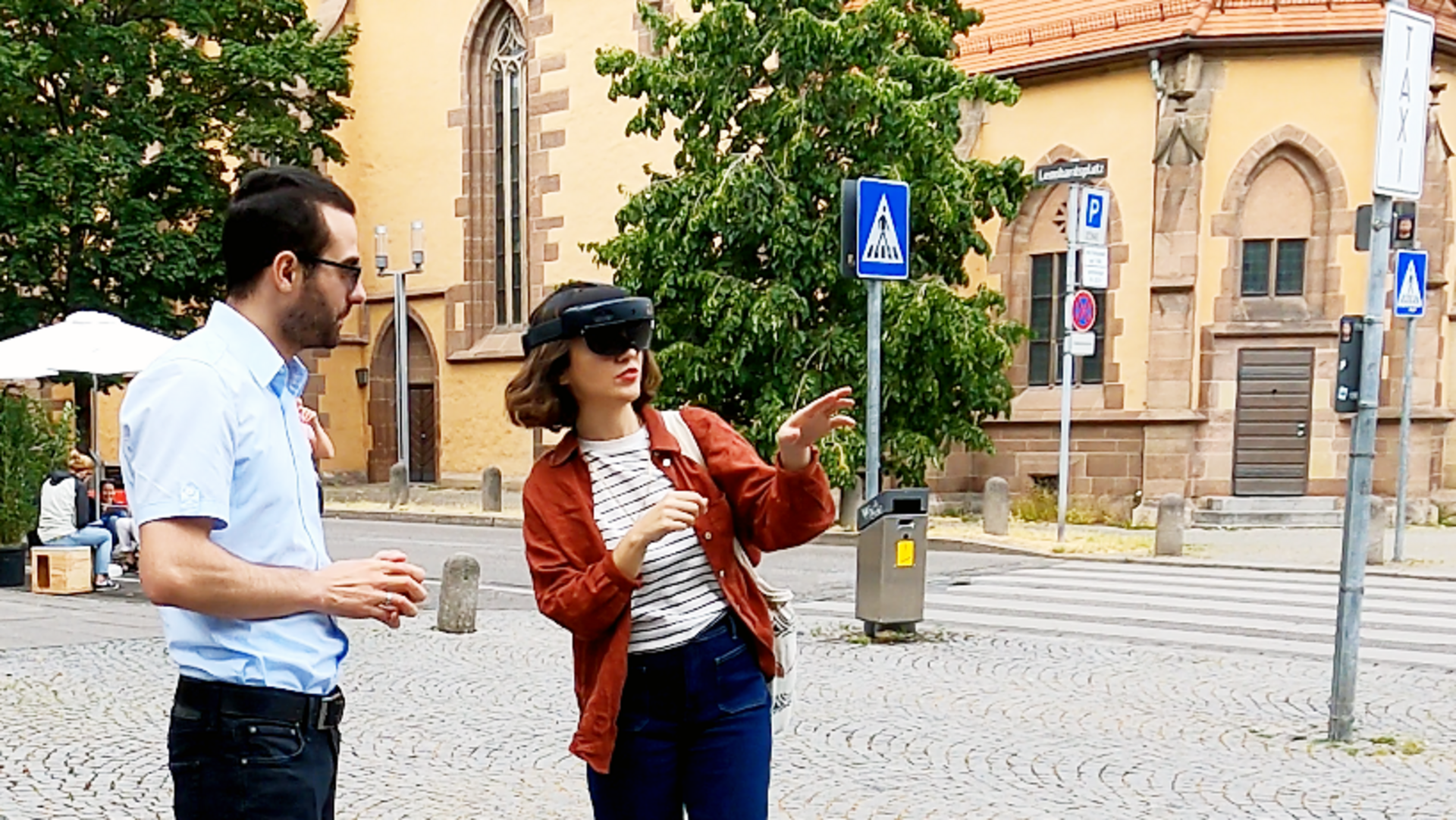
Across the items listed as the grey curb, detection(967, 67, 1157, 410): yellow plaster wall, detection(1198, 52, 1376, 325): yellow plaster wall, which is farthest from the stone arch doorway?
detection(1198, 52, 1376, 325): yellow plaster wall

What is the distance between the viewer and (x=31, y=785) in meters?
5.27

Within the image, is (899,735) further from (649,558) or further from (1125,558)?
(1125,558)

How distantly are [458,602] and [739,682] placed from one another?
6.67 m

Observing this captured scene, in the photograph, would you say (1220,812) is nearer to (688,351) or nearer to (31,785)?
(31,785)

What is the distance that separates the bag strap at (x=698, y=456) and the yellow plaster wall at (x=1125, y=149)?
737 inches

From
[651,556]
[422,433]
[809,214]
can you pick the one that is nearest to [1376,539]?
[809,214]

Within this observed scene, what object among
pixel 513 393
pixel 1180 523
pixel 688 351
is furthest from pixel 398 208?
pixel 513 393

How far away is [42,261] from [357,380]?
27.1ft

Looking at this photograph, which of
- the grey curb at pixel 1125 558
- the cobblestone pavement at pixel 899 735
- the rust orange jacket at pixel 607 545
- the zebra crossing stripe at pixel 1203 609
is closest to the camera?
the rust orange jacket at pixel 607 545

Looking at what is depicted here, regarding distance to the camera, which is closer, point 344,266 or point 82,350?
point 344,266

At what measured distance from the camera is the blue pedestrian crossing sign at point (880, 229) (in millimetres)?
8305

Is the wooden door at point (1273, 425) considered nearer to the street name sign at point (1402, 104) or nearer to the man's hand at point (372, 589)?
the street name sign at point (1402, 104)

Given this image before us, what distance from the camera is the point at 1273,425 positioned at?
20109mm

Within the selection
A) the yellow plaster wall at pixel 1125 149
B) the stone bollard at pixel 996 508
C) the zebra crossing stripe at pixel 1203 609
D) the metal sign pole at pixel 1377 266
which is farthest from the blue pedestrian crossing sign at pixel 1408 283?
the metal sign pole at pixel 1377 266
